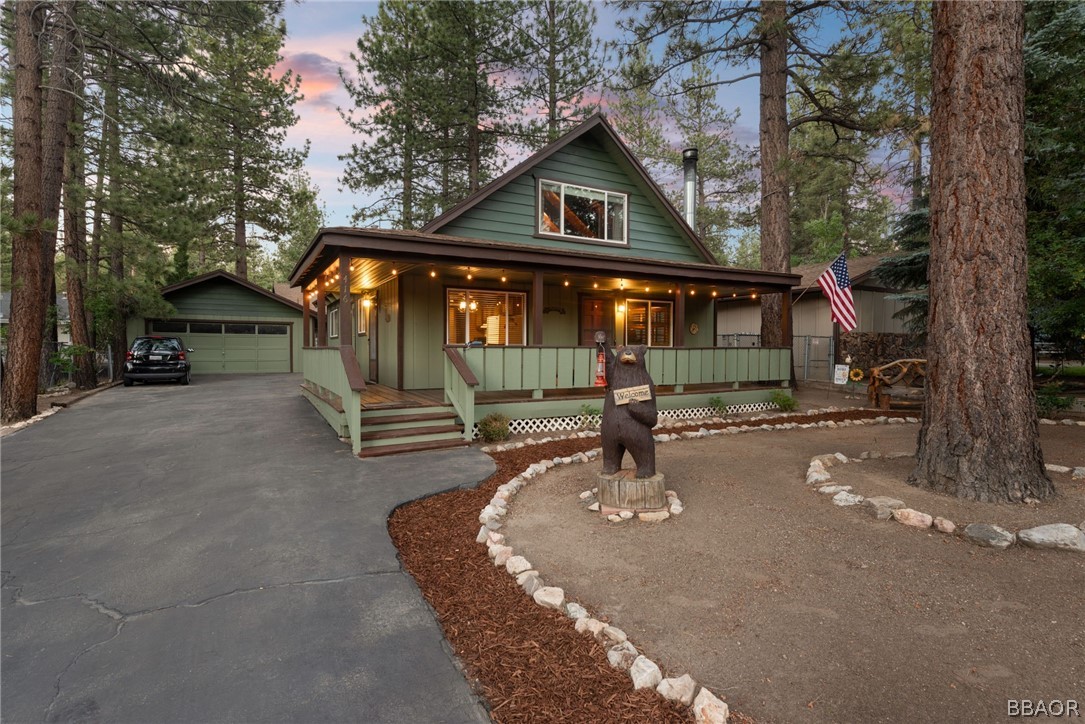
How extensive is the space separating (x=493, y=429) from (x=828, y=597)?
5.35 m

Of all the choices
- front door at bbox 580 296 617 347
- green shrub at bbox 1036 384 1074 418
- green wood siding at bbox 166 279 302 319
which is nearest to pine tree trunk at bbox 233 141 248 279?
green wood siding at bbox 166 279 302 319

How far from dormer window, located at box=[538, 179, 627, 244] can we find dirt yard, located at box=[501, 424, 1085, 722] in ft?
27.2

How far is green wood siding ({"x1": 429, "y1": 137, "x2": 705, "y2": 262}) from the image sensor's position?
1112 centimetres

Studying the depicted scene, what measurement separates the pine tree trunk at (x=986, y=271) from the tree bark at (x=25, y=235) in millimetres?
14508

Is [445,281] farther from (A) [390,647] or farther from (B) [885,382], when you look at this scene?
(B) [885,382]

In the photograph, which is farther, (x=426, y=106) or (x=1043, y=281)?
(x=426, y=106)

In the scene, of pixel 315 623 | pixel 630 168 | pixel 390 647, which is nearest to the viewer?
pixel 390 647

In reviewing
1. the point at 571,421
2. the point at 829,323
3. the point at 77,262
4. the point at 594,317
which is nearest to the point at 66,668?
the point at 571,421

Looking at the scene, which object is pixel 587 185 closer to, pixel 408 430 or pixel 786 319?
pixel 786 319

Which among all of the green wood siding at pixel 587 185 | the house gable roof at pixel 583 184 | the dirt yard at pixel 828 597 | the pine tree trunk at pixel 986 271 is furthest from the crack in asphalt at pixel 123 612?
the green wood siding at pixel 587 185

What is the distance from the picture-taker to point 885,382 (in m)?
11.5

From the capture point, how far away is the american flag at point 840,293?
1044cm

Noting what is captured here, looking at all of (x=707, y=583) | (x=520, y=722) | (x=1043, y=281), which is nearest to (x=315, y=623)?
(x=520, y=722)

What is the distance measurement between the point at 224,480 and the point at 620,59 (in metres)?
13.4
